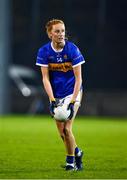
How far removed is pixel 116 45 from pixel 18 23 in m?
3.73

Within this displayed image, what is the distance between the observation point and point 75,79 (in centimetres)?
1286

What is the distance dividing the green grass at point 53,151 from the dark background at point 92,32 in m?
7.49

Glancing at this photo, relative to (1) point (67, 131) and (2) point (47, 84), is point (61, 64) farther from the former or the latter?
(1) point (67, 131)

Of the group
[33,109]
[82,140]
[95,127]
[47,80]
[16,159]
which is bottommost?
[33,109]

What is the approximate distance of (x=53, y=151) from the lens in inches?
651

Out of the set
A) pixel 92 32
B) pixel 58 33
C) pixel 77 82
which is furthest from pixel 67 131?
pixel 92 32

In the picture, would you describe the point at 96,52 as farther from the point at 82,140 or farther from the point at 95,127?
the point at 82,140

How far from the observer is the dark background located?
33.4 metres

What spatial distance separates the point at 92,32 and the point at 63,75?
69.0ft

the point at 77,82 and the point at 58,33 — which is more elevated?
the point at 58,33

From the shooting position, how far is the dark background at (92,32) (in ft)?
110

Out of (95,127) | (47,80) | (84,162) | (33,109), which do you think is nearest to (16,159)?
(84,162)

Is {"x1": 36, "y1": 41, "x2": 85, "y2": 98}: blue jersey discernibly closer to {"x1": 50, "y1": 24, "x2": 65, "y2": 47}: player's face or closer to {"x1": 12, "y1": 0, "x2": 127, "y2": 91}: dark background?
{"x1": 50, "y1": 24, "x2": 65, "y2": 47}: player's face

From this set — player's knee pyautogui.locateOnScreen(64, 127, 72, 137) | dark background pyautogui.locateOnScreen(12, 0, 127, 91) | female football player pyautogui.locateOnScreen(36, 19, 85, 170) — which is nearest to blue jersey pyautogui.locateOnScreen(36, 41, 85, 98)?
female football player pyautogui.locateOnScreen(36, 19, 85, 170)
